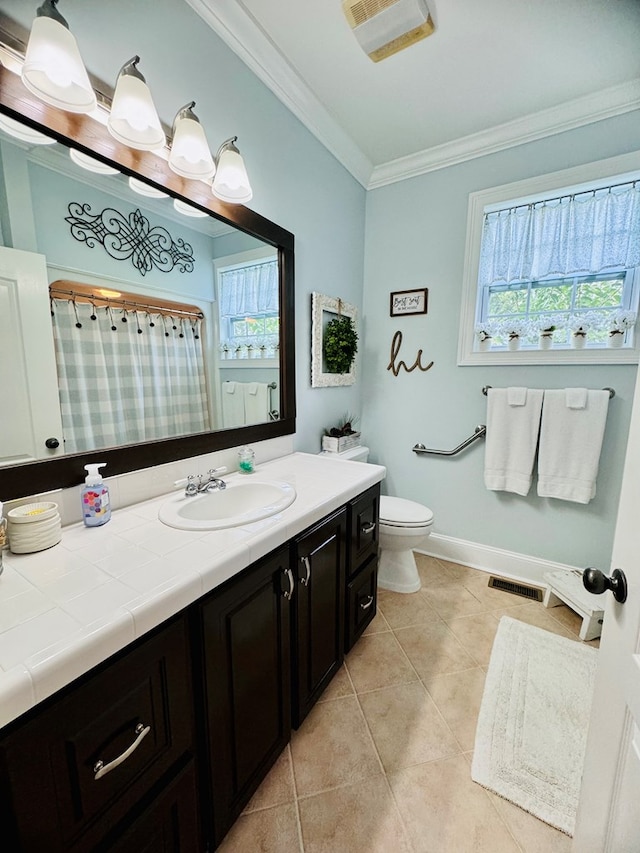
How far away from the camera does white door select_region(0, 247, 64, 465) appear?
91cm

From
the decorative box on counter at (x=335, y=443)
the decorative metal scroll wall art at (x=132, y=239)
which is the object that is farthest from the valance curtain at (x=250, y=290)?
the decorative box on counter at (x=335, y=443)

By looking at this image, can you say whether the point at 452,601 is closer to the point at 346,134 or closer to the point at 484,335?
the point at 484,335

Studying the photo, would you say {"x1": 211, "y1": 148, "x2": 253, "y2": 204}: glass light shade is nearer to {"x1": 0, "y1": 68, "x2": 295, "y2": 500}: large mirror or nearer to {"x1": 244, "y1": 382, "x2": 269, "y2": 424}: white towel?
{"x1": 0, "y1": 68, "x2": 295, "y2": 500}: large mirror

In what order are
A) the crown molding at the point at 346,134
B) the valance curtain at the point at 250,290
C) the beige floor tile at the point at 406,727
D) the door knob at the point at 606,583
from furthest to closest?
1. the valance curtain at the point at 250,290
2. the crown molding at the point at 346,134
3. the beige floor tile at the point at 406,727
4. the door knob at the point at 606,583

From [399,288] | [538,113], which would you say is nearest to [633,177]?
[538,113]

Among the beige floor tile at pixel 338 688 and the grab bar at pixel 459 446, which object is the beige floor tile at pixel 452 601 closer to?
the beige floor tile at pixel 338 688

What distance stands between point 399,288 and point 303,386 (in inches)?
42.7

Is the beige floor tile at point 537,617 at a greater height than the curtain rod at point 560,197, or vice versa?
the curtain rod at point 560,197

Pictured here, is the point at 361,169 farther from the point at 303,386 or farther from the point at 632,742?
the point at 632,742

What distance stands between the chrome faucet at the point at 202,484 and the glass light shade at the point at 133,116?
1103 millimetres

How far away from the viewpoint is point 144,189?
1.20 meters

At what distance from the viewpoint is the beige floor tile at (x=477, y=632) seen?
1.70 metres

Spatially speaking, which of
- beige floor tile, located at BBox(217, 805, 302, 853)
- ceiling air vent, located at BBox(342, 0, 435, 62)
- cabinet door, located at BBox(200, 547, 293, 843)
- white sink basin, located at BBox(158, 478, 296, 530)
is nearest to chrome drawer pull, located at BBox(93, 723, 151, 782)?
cabinet door, located at BBox(200, 547, 293, 843)

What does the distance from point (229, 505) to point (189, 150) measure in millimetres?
1283
